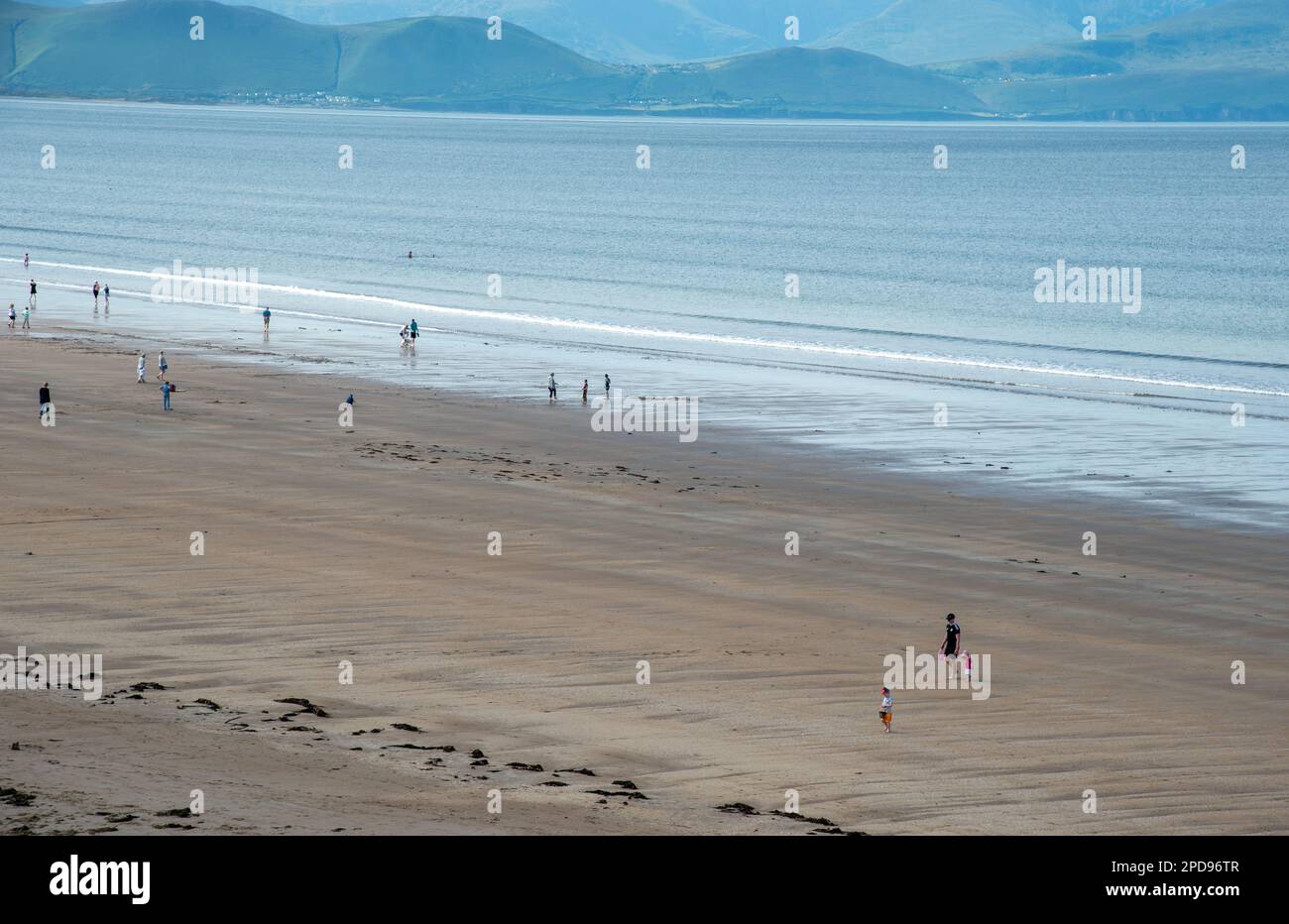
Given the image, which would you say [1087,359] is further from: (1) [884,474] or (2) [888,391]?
(1) [884,474]

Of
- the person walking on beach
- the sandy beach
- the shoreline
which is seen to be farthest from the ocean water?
the person walking on beach

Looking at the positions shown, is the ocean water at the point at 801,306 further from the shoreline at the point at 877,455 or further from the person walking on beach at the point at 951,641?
the person walking on beach at the point at 951,641

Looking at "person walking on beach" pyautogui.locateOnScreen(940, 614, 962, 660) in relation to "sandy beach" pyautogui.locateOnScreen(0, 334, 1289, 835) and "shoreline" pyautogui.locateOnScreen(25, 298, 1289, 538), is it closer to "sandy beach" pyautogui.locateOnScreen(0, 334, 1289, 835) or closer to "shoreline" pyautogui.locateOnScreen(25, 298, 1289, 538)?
"sandy beach" pyautogui.locateOnScreen(0, 334, 1289, 835)

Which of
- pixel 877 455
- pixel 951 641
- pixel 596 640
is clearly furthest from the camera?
pixel 877 455

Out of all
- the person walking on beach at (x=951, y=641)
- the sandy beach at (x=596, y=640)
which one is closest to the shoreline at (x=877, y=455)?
the sandy beach at (x=596, y=640)

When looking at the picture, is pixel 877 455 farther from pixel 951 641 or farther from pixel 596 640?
pixel 596 640

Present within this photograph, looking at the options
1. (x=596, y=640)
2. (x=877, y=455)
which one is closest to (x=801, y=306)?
(x=877, y=455)
